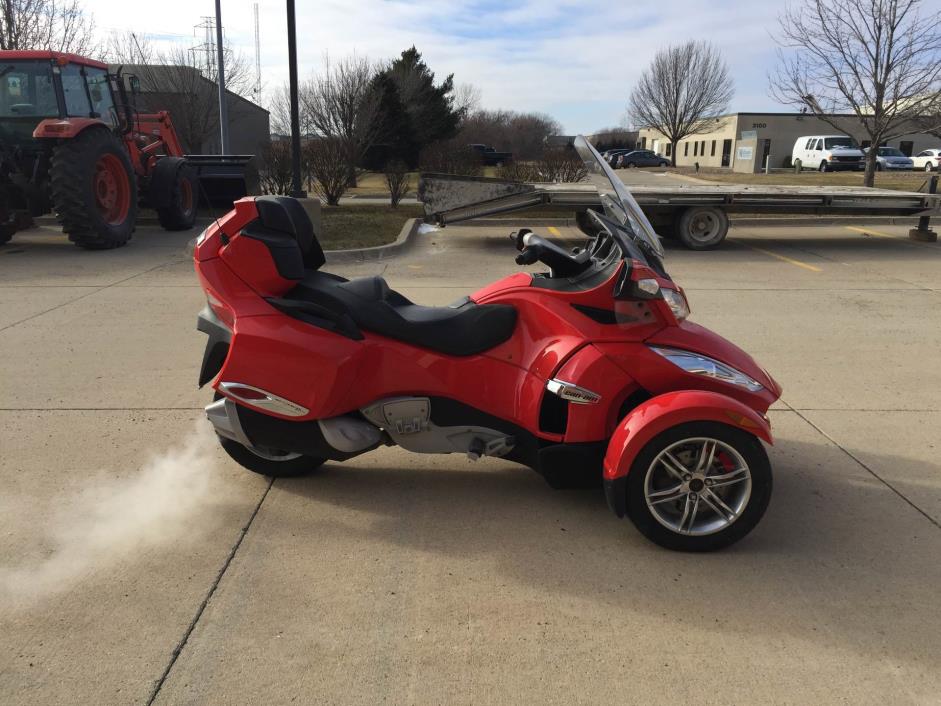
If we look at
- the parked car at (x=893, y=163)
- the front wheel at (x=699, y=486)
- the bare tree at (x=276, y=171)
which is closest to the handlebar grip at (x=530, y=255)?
the front wheel at (x=699, y=486)

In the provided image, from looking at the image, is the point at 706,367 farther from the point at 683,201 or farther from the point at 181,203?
the point at 181,203

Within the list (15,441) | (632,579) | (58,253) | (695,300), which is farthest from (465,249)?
(632,579)

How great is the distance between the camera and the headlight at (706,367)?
3152mm

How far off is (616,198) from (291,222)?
158cm

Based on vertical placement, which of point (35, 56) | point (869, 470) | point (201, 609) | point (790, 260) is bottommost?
point (201, 609)

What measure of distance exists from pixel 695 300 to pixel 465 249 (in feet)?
17.0

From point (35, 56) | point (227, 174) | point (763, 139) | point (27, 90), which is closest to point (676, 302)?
point (35, 56)

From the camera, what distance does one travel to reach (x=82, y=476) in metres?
3.81

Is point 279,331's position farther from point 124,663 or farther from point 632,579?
point 632,579

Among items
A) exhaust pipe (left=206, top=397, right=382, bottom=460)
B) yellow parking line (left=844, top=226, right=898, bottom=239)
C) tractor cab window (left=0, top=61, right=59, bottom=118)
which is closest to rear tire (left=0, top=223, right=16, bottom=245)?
tractor cab window (left=0, top=61, right=59, bottom=118)

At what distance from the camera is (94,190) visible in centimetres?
1093

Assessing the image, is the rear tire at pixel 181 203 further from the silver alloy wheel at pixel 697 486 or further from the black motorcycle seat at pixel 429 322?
the silver alloy wheel at pixel 697 486


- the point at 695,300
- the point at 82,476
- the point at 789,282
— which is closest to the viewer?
the point at 82,476

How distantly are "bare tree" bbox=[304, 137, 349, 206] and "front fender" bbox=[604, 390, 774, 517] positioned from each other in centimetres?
1570
